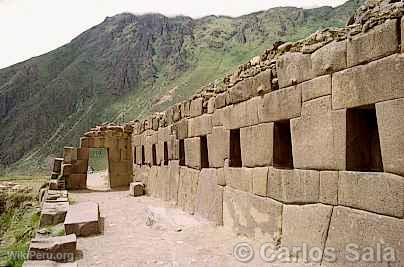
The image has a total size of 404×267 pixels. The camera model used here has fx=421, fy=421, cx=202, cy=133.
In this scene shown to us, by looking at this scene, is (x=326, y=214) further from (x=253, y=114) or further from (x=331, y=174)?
(x=253, y=114)

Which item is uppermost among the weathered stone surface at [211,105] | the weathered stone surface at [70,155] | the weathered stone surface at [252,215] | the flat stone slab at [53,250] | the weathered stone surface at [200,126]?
the weathered stone surface at [211,105]

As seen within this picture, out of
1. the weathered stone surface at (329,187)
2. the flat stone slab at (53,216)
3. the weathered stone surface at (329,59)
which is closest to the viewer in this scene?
the weathered stone surface at (329,59)

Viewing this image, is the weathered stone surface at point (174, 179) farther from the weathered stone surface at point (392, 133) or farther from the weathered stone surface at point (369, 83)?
the weathered stone surface at point (392, 133)

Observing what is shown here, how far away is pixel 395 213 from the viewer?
420 cm

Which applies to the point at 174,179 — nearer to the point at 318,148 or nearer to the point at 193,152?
the point at 193,152

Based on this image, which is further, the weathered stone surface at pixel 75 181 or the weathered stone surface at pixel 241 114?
the weathered stone surface at pixel 75 181

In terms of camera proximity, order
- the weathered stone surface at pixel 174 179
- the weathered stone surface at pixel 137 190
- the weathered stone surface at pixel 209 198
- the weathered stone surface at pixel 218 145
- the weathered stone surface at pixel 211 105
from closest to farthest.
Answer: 1. the weathered stone surface at pixel 218 145
2. the weathered stone surface at pixel 209 198
3. the weathered stone surface at pixel 211 105
4. the weathered stone surface at pixel 174 179
5. the weathered stone surface at pixel 137 190

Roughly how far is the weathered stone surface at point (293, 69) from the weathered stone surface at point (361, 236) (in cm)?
183

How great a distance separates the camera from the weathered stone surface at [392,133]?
13.6 feet

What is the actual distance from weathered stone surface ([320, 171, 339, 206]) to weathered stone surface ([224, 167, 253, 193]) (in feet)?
6.63

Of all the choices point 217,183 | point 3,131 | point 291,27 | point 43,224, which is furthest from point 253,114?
point 3,131

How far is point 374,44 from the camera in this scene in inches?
175

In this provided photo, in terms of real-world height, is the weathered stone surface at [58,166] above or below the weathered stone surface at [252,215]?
above

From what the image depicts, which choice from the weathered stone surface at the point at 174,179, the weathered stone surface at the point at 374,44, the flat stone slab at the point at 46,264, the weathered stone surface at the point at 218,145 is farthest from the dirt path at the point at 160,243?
the weathered stone surface at the point at 374,44
